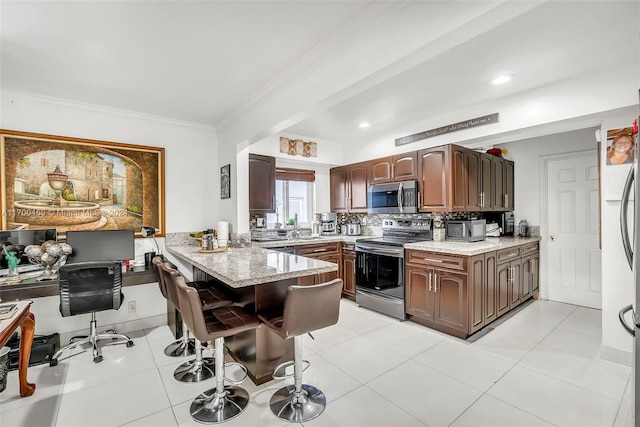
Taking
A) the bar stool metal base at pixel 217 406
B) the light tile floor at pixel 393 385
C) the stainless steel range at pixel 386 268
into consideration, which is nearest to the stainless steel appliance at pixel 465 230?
the stainless steel range at pixel 386 268

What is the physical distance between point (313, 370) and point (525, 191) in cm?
412

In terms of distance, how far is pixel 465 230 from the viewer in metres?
3.55

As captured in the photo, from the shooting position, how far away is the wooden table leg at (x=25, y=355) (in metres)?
2.07

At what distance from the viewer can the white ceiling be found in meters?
1.66

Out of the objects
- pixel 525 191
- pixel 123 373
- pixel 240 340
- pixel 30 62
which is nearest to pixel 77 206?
pixel 30 62

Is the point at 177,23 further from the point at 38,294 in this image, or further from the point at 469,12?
the point at 38,294

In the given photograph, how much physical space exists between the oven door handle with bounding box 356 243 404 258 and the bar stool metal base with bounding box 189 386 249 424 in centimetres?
220

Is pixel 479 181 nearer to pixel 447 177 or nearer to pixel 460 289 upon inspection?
pixel 447 177

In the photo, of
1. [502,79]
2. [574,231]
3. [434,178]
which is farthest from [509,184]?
[502,79]

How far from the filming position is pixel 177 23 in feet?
→ 5.98

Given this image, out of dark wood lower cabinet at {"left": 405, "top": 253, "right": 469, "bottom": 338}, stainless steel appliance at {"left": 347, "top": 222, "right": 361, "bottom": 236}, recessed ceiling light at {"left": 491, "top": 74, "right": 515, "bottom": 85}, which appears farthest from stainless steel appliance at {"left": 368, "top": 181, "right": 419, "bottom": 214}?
recessed ceiling light at {"left": 491, "top": 74, "right": 515, "bottom": 85}

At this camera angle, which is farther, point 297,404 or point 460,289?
point 460,289

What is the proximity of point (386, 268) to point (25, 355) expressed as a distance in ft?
11.1

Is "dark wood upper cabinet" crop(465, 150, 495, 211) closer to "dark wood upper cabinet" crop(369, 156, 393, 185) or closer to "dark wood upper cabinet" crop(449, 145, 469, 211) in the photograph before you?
"dark wood upper cabinet" crop(449, 145, 469, 211)
